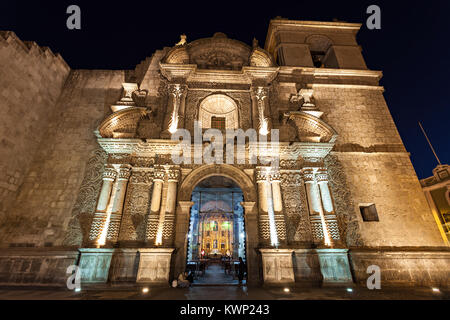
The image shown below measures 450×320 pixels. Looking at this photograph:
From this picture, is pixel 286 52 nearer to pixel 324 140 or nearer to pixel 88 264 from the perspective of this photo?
pixel 324 140

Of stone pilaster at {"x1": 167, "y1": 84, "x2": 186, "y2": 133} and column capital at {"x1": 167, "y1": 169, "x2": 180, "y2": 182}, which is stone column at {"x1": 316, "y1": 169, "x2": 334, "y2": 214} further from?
stone pilaster at {"x1": 167, "y1": 84, "x2": 186, "y2": 133}

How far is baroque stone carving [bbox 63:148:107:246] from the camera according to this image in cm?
803

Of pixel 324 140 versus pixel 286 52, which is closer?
pixel 324 140

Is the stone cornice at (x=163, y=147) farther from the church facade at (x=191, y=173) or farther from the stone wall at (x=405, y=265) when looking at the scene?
the stone wall at (x=405, y=265)

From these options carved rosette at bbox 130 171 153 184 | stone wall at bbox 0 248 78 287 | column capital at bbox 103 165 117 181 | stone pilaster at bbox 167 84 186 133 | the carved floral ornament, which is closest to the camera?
stone wall at bbox 0 248 78 287

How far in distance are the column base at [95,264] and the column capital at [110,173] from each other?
2621mm

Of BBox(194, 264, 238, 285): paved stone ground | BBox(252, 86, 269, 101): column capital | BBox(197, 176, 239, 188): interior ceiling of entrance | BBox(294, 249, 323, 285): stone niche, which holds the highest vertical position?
BBox(252, 86, 269, 101): column capital

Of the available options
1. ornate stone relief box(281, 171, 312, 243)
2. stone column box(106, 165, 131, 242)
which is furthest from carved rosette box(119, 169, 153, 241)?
ornate stone relief box(281, 171, 312, 243)

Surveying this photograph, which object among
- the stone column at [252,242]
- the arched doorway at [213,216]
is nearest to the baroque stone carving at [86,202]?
the arched doorway at [213,216]

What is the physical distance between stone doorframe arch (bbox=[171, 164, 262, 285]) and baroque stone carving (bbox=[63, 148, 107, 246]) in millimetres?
3440

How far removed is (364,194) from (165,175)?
853 cm

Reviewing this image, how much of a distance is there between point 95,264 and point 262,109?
9.06 m

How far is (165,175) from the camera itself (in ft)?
28.0
